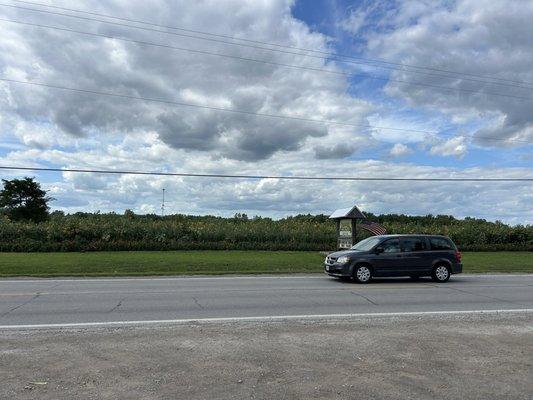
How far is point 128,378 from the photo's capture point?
19.6 ft

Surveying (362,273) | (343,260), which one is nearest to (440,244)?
(362,273)

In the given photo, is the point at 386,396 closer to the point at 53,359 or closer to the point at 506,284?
→ the point at 53,359

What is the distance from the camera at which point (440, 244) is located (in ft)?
62.3

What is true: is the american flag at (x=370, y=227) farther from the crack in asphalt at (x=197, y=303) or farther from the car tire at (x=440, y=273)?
the crack in asphalt at (x=197, y=303)

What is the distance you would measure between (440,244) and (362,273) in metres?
3.45

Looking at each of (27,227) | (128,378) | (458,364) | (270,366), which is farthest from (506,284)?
(27,227)

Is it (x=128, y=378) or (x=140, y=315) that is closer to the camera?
(x=128, y=378)

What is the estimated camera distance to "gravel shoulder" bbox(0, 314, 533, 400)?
18.4 ft

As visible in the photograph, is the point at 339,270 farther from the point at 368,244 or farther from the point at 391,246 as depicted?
the point at 391,246

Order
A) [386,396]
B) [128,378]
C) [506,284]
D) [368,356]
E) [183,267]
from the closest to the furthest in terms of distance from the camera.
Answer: [386,396] → [128,378] → [368,356] → [506,284] → [183,267]

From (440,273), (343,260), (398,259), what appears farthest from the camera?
(440,273)

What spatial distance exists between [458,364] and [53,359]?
5142 mm

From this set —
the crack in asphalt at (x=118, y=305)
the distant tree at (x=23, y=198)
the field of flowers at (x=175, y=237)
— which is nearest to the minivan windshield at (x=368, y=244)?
the crack in asphalt at (x=118, y=305)

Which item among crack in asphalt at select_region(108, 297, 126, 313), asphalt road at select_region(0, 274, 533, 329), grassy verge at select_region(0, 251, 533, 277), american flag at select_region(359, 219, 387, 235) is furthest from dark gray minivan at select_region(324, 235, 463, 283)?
crack in asphalt at select_region(108, 297, 126, 313)
